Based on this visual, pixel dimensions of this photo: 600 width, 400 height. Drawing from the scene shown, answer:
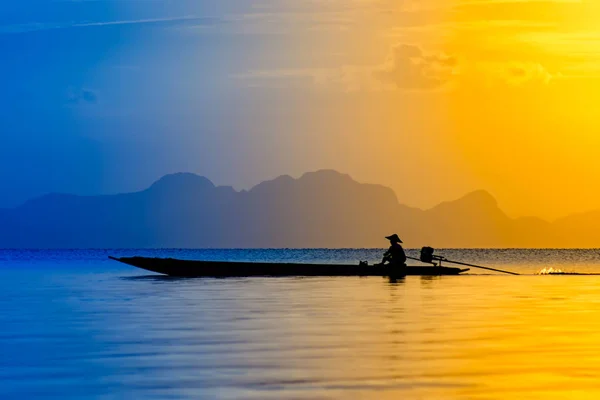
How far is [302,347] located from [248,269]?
3350cm

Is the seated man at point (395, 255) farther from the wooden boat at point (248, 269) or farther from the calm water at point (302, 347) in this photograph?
the calm water at point (302, 347)

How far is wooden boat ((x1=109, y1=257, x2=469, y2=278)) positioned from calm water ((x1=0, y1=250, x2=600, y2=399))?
14293 millimetres

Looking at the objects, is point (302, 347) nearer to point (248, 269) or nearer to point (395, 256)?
point (395, 256)

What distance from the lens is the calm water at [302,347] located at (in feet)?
49.6

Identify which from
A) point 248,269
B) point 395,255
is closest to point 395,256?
point 395,255

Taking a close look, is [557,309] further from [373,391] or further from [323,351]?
[373,391]

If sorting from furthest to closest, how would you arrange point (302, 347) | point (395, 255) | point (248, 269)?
point (248, 269) < point (395, 255) < point (302, 347)

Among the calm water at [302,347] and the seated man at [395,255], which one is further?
the seated man at [395,255]

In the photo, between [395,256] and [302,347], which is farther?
[395,256]

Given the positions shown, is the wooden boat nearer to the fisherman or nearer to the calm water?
the fisherman

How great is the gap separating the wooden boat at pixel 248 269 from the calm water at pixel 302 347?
14.3 meters

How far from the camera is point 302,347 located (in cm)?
2020

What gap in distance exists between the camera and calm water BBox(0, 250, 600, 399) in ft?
49.6

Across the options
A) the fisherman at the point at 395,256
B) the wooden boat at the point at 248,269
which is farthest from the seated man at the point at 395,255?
the wooden boat at the point at 248,269
